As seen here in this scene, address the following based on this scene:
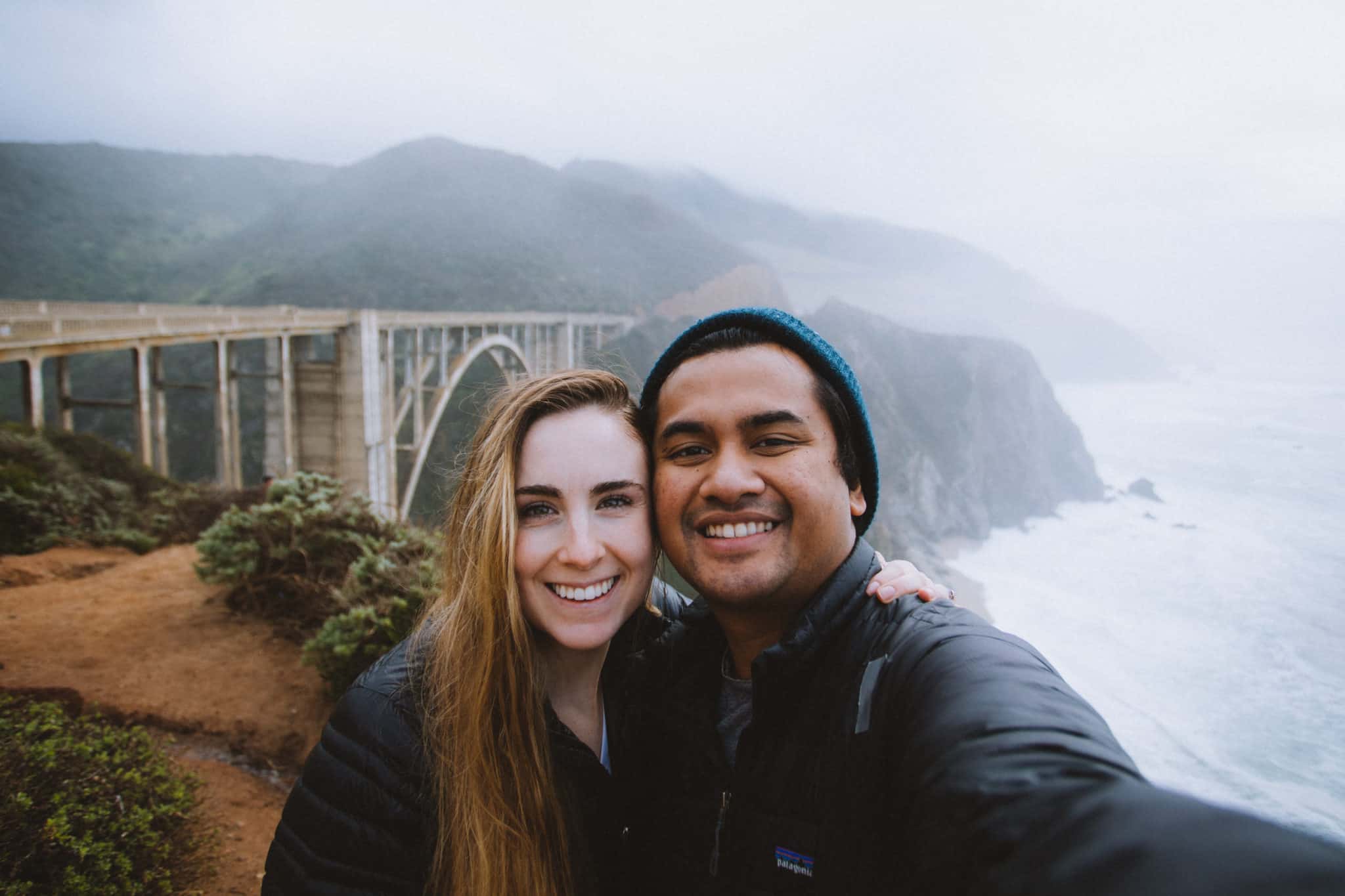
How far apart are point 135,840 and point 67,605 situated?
4992 millimetres

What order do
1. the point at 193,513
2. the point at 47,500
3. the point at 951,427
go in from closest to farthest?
the point at 47,500 < the point at 193,513 < the point at 951,427

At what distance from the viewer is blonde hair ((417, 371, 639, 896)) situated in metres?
1.63

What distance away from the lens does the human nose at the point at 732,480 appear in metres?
1.68

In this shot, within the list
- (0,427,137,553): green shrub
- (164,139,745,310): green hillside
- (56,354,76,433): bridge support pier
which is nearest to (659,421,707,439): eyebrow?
(0,427,137,553): green shrub

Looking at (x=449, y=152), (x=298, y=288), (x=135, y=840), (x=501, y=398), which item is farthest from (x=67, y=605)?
(x=449, y=152)

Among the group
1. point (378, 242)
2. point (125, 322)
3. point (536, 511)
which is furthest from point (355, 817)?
point (378, 242)

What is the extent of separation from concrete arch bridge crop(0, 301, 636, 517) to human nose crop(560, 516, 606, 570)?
29.8 ft

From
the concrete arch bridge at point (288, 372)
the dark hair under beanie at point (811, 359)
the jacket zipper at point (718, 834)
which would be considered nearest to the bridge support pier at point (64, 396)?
the concrete arch bridge at point (288, 372)

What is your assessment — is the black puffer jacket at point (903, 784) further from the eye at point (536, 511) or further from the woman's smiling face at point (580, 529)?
the eye at point (536, 511)

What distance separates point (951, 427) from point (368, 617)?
46.2 meters

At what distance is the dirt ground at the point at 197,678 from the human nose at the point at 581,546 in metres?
3.01

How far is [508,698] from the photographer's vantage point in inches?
69.7

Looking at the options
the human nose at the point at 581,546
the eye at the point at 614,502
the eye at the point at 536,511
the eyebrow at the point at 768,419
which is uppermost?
the eyebrow at the point at 768,419

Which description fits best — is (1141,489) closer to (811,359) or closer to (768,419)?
(811,359)
